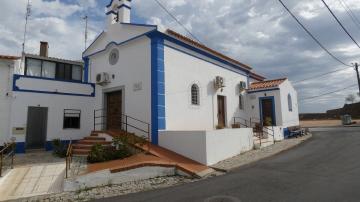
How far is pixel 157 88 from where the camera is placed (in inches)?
Answer: 497

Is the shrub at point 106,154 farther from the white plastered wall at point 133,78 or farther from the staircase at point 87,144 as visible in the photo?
the white plastered wall at point 133,78

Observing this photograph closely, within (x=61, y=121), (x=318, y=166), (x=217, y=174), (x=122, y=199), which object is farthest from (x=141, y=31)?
(x=318, y=166)

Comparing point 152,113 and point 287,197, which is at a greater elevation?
point 152,113

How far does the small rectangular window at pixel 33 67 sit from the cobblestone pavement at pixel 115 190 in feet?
38.6

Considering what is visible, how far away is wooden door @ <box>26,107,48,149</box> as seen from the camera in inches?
543

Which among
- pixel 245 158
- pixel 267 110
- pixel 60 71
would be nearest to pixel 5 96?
pixel 60 71

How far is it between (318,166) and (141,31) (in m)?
9.81

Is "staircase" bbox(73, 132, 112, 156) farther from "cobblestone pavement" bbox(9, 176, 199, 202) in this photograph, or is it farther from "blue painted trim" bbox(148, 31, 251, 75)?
"blue painted trim" bbox(148, 31, 251, 75)

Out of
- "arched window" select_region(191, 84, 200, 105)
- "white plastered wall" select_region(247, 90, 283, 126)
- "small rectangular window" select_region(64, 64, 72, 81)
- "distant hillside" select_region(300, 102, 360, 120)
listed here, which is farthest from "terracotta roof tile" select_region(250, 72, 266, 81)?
"distant hillside" select_region(300, 102, 360, 120)

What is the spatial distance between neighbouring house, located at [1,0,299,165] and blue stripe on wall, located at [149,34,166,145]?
0.05m

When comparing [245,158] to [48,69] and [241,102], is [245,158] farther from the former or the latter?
[48,69]

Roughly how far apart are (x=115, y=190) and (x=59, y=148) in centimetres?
651

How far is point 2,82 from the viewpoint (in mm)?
13219

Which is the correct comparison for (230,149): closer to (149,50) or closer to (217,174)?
(217,174)
